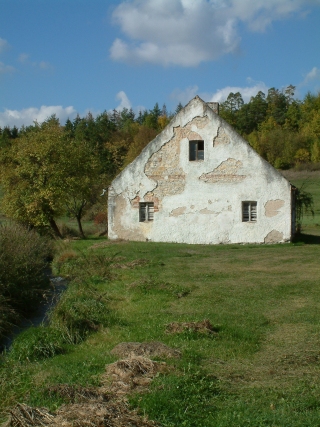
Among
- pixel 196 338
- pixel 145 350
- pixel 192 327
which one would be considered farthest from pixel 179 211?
pixel 145 350

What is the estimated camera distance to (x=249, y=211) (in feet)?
83.2

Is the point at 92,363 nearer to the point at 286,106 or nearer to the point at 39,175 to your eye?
the point at 39,175

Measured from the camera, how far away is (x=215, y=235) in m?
25.8

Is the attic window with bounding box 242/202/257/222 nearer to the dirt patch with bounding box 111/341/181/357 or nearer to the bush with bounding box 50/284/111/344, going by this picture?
the bush with bounding box 50/284/111/344

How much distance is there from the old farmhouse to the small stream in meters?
9.05

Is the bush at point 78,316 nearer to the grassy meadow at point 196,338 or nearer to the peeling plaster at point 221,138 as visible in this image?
the grassy meadow at point 196,338

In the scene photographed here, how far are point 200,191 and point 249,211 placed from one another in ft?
8.36

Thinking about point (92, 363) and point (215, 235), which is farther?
point (215, 235)

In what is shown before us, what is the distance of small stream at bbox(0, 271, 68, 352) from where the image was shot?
Answer: 1134cm

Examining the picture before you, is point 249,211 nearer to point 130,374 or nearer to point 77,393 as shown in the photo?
point 130,374

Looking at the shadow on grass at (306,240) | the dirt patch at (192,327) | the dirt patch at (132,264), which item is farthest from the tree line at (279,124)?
the dirt patch at (192,327)

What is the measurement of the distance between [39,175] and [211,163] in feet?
31.2

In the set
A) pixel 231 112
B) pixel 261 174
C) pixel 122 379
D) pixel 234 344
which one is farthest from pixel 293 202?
pixel 231 112

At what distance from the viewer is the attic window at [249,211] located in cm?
2528
